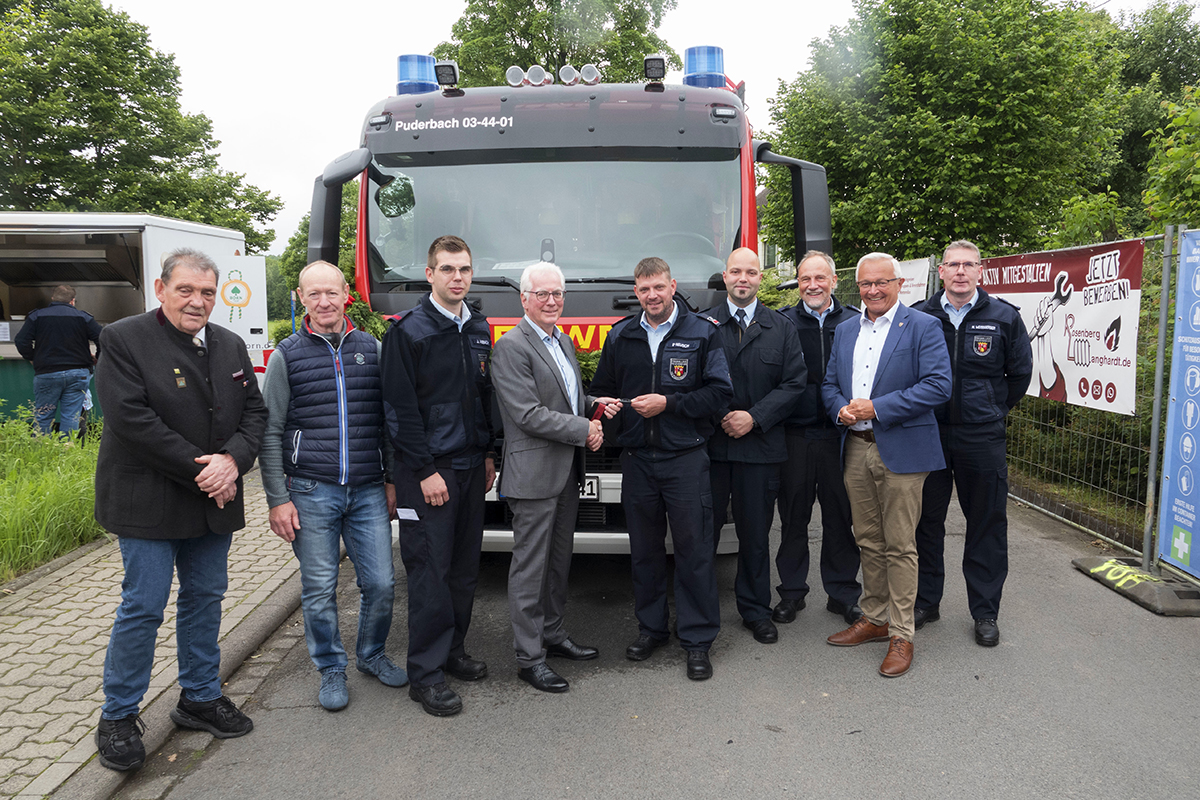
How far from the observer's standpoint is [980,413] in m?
4.26

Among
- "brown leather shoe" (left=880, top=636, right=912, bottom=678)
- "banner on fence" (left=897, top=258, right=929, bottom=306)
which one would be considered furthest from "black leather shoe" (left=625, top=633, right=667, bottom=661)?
"banner on fence" (left=897, top=258, right=929, bottom=306)

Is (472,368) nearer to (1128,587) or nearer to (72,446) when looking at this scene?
(1128,587)

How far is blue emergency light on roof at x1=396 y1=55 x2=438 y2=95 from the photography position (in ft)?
18.4

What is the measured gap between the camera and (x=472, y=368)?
12.1ft

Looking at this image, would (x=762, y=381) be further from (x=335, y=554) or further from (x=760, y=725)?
(x=335, y=554)

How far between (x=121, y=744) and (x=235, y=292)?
8289 millimetres

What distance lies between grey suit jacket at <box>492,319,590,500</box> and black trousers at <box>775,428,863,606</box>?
1398 mm

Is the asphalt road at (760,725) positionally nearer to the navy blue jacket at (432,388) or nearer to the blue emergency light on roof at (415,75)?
the navy blue jacket at (432,388)

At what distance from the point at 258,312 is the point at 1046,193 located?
467 inches

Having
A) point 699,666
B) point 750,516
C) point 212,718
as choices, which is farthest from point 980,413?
point 212,718

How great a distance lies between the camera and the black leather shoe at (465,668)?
3.91 m

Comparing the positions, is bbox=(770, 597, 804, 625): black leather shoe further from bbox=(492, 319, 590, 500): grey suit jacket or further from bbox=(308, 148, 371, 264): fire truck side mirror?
bbox=(308, 148, 371, 264): fire truck side mirror

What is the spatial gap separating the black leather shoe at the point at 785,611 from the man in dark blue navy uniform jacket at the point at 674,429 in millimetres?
761

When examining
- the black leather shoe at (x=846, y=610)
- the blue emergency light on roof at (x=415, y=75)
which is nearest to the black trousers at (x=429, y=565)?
the black leather shoe at (x=846, y=610)
